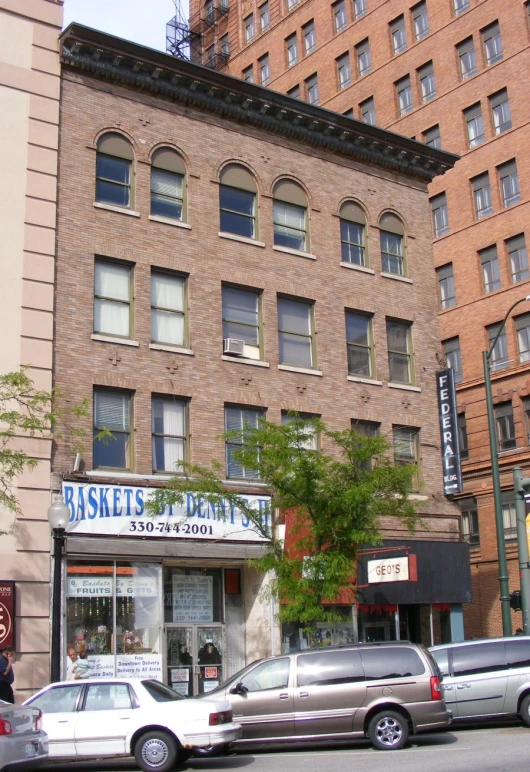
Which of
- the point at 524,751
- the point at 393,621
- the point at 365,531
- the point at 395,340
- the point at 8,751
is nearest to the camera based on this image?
the point at 8,751

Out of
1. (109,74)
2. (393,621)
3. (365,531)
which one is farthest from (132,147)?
(393,621)

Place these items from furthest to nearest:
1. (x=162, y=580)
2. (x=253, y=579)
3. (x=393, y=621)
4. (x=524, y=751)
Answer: (x=393, y=621)
(x=253, y=579)
(x=162, y=580)
(x=524, y=751)

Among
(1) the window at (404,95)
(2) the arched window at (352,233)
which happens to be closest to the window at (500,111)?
(1) the window at (404,95)

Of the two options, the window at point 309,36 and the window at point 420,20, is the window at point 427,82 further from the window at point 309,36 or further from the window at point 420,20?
the window at point 309,36

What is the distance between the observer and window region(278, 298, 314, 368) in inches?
1036

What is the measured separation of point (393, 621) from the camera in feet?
87.8

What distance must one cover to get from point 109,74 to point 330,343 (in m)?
9.08

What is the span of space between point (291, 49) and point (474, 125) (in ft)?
49.8

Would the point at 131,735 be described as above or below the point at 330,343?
below

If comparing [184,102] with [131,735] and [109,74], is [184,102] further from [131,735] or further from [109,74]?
[131,735]

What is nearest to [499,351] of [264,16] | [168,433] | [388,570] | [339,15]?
[388,570]

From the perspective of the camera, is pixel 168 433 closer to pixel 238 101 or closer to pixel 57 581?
pixel 57 581

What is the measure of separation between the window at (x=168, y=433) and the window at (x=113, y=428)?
0.71 m

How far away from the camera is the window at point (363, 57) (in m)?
51.4
